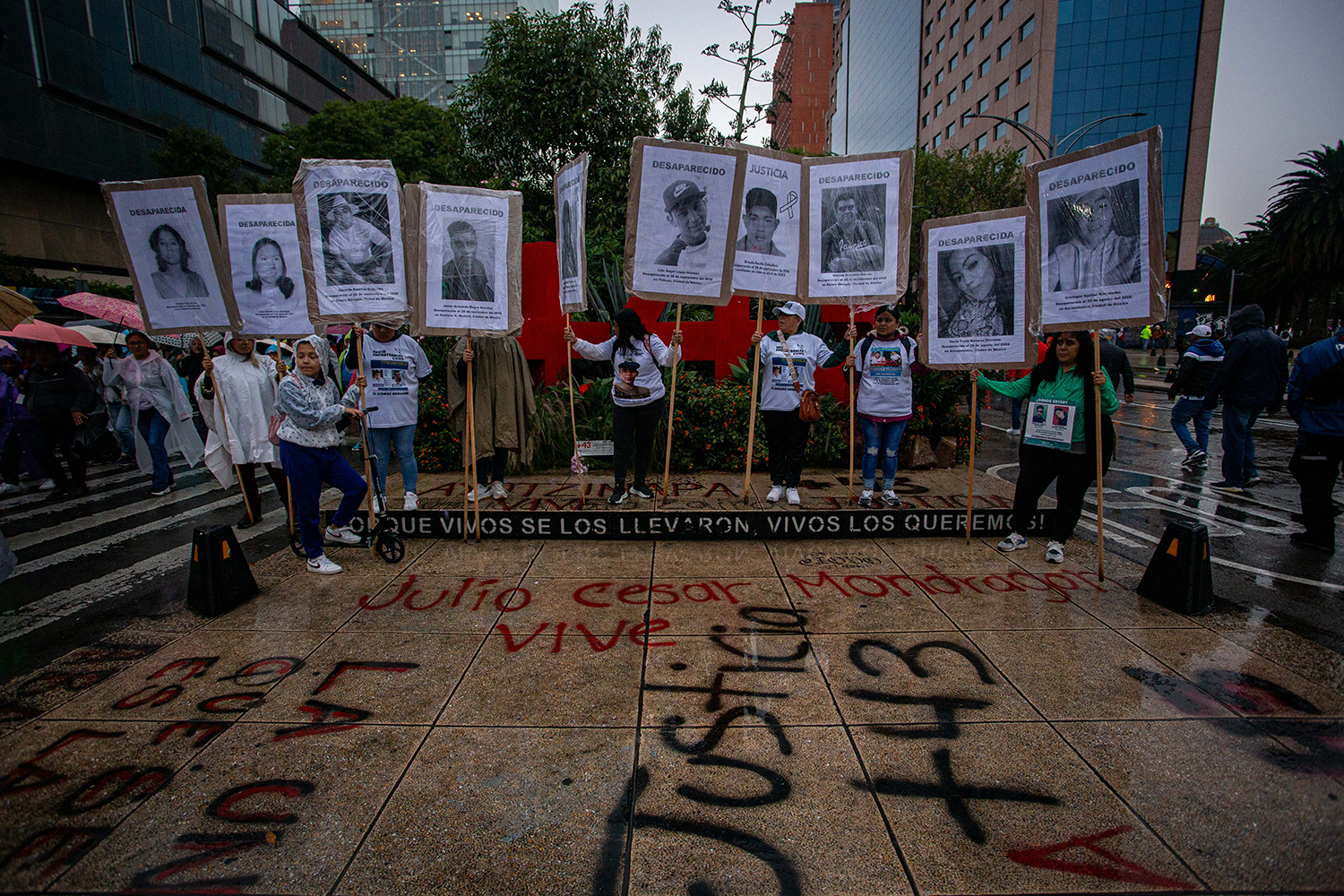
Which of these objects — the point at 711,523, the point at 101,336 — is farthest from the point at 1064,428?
the point at 101,336

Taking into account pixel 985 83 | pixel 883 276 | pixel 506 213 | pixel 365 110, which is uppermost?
pixel 985 83

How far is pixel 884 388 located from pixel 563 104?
913 centimetres

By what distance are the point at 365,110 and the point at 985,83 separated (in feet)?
160

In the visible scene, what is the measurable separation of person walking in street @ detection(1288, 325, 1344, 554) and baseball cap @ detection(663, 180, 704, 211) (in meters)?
5.39

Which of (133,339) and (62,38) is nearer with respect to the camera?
(133,339)

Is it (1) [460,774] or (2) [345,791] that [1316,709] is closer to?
(1) [460,774]

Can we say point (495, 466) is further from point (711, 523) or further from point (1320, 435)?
point (1320, 435)

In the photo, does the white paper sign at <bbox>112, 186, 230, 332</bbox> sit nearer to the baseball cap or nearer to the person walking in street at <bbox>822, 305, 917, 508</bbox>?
the baseball cap

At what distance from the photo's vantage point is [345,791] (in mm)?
2547

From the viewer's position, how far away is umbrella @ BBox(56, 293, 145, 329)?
8.50 meters

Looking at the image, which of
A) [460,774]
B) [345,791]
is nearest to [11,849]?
[345,791]

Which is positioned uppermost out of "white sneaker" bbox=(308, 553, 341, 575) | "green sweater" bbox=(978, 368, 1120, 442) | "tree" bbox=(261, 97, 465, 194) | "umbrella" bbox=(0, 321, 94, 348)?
"tree" bbox=(261, 97, 465, 194)

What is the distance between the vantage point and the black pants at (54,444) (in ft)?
27.5

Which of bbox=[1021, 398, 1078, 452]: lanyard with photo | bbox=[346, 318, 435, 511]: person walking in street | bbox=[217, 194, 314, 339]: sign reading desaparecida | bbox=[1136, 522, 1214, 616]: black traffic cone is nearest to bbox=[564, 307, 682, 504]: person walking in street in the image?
bbox=[346, 318, 435, 511]: person walking in street
